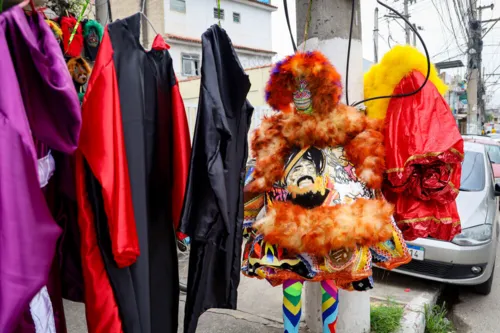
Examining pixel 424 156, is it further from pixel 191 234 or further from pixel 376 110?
pixel 191 234

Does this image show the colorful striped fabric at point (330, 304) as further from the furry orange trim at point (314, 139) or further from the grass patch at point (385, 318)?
the grass patch at point (385, 318)

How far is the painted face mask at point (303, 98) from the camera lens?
2172mm

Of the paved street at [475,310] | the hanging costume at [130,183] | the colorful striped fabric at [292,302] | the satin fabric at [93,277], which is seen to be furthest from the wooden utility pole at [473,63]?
the satin fabric at [93,277]

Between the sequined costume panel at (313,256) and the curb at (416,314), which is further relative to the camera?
the curb at (416,314)

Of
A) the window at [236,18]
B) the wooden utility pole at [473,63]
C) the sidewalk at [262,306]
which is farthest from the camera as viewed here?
the window at [236,18]

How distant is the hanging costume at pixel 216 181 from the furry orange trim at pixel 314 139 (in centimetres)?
39

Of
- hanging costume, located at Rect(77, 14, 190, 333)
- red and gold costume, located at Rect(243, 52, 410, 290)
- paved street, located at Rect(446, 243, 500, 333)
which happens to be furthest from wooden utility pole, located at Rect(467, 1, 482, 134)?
hanging costume, located at Rect(77, 14, 190, 333)

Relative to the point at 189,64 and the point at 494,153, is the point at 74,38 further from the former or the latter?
the point at 189,64

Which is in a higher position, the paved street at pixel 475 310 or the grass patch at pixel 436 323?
the grass patch at pixel 436 323

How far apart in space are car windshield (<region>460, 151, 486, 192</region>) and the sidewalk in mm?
1264

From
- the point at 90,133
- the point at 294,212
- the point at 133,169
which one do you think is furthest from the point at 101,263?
the point at 294,212

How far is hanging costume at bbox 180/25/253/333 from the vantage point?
1.60m

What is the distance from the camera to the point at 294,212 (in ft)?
6.71

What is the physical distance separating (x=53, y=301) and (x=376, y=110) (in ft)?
6.56
